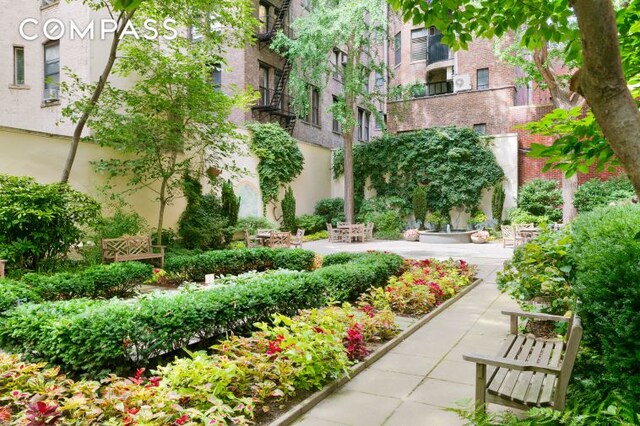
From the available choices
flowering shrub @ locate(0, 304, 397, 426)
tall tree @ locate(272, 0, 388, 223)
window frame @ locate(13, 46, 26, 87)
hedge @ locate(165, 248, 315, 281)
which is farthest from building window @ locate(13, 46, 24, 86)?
flowering shrub @ locate(0, 304, 397, 426)

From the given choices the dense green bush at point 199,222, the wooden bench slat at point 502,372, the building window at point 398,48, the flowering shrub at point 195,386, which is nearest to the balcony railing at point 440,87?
the building window at point 398,48

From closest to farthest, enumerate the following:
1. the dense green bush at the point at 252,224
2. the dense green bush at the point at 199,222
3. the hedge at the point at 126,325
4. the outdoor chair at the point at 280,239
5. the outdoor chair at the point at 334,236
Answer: the hedge at the point at 126,325 < the dense green bush at the point at 199,222 < the outdoor chair at the point at 280,239 < the dense green bush at the point at 252,224 < the outdoor chair at the point at 334,236

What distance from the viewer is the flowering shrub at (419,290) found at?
706cm

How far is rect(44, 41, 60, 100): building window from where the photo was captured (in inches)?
657

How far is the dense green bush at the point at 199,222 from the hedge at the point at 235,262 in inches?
166

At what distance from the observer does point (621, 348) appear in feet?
9.56

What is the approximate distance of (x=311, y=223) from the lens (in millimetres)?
22688

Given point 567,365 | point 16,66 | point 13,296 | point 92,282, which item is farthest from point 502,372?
point 16,66

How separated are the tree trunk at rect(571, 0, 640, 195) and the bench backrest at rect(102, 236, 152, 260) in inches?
447

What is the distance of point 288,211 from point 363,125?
14.4 m

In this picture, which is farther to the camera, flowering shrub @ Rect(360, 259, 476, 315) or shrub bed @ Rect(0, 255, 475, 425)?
flowering shrub @ Rect(360, 259, 476, 315)

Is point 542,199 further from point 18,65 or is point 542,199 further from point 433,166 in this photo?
point 18,65

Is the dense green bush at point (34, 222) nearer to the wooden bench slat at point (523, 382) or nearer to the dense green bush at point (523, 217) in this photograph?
the wooden bench slat at point (523, 382)

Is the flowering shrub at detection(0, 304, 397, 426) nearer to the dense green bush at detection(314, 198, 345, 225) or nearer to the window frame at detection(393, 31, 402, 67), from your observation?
the dense green bush at detection(314, 198, 345, 225)
